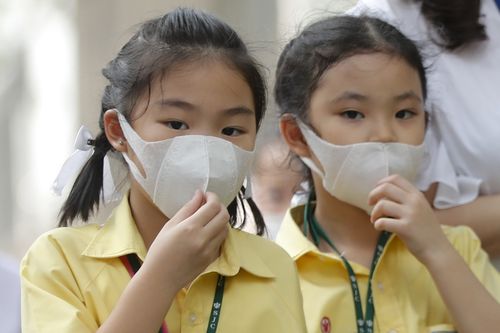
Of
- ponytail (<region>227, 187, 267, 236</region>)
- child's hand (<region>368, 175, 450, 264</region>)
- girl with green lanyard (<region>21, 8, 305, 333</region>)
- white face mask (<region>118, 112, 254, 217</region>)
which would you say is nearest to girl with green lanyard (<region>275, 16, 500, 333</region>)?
child's hand (<region>368, 175, 450, 264</region>)

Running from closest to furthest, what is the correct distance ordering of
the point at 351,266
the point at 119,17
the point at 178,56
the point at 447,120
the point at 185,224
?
the point at 185,224 → the point at 178,56 → the point at 351,266 → the point at 447,120 → the point at 119,17

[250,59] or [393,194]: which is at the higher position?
[250,59]

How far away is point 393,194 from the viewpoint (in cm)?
319

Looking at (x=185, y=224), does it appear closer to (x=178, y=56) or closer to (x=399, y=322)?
(x=178, y=56)

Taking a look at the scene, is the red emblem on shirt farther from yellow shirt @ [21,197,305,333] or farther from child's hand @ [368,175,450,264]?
child's hand @ [368,175,450,264]

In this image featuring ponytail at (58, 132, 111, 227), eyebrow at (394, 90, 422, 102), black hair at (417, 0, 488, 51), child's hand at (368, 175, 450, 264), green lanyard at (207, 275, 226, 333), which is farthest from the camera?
black hair at (417, 0, 488, 51)

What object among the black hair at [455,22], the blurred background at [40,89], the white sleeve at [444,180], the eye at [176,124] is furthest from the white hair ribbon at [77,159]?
the blurred background at [40,89]

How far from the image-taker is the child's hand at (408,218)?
3.17 m

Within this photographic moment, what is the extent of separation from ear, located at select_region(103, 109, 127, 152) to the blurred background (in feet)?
17.3

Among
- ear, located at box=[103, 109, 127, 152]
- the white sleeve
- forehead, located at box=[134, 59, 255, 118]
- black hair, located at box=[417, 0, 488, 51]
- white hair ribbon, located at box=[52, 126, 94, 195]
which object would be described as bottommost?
the white sleeve

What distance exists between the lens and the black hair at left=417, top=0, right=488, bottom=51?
3615 millimetres

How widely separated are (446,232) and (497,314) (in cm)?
41

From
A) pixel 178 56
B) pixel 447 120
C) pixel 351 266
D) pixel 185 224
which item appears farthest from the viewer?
pixel 447 120

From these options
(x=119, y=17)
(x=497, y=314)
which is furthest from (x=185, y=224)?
(x=119, y=17)
